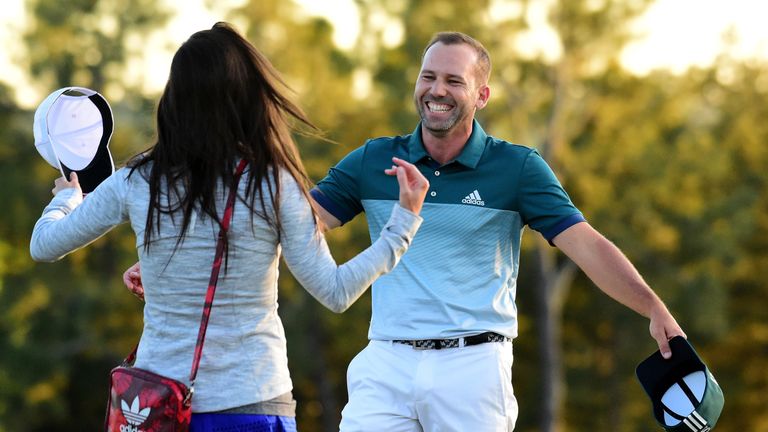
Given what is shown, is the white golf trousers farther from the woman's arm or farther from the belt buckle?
the woman's arm

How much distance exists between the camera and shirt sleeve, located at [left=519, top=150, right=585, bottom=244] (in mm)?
5180

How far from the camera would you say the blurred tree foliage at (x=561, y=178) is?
33781 mm

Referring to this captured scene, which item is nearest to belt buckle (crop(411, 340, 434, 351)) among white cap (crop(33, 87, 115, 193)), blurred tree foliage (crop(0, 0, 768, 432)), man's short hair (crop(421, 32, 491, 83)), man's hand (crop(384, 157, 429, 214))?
man's short hair (crop(421, 32, 491, 83))

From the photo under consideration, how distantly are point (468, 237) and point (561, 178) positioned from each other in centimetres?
3182

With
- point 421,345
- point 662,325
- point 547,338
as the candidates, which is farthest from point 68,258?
point 662,325

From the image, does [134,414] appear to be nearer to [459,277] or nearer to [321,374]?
[459,277]

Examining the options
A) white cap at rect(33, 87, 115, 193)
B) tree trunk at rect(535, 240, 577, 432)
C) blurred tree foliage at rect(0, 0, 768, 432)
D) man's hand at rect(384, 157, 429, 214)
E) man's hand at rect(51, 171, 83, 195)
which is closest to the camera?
man's hand at rect(384, 157, 429, 214)

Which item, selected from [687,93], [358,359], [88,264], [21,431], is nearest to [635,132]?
[687,93]

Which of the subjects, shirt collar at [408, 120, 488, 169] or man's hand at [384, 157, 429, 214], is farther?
shirt collar at [408, 120, 488, 169]

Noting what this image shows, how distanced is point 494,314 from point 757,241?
37.2m

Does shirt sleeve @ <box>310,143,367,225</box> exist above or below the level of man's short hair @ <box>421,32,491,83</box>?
below

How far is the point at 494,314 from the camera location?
5.21 metres

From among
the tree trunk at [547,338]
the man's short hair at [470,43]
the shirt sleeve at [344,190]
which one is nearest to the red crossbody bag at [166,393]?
the shirt sleeve at [344,190]

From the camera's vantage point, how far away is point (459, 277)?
520cm
